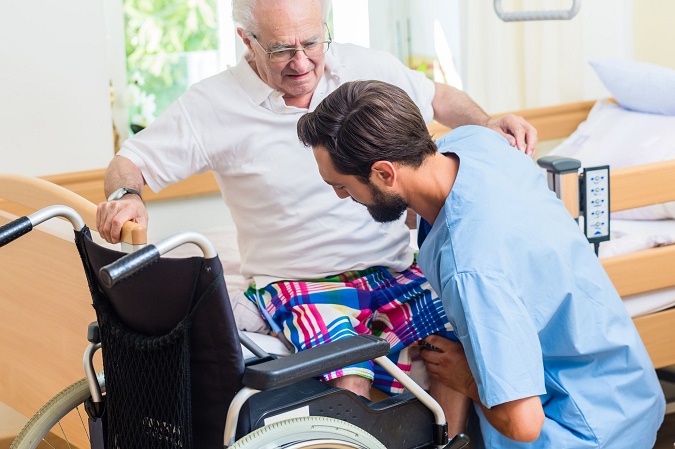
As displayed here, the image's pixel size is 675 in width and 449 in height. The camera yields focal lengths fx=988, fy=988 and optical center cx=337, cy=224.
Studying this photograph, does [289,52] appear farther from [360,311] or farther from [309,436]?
[309,436]

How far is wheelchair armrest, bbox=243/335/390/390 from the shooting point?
1.43 meters

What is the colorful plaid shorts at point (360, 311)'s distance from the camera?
6.32 ft

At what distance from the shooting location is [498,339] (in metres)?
1.61

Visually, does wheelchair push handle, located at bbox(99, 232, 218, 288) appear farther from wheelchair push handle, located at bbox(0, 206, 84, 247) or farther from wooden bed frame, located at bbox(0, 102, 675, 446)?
wooden bed frame, located at bbox(0, 102, 675, 446)

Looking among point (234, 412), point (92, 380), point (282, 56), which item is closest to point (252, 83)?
point (282, 56)

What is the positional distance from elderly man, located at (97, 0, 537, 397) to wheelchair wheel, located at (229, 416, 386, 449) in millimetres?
448

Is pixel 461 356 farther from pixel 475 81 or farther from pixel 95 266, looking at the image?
pixel 475 81

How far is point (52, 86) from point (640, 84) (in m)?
1.78

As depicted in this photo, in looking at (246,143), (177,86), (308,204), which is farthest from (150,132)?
(177,86)

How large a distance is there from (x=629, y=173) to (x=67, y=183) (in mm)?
1485

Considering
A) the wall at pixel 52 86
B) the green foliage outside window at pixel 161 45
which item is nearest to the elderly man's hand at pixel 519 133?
the wall at pixel 52 86

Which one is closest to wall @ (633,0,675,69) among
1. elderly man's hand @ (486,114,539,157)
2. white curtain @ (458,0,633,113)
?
white curtain @ (458,0,633,113)

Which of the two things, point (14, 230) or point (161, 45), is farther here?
point (161, 45)

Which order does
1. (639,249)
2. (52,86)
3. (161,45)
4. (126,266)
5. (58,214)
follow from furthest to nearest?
(161,45)
(52,86)
(639,249)
(58,214)
(126,266)
